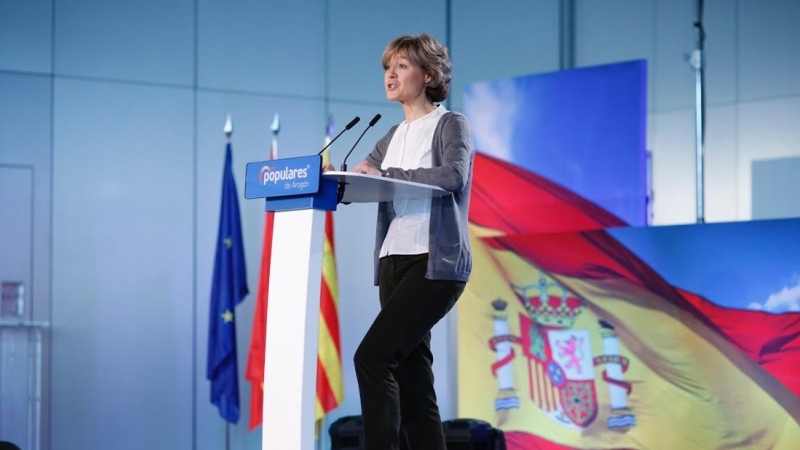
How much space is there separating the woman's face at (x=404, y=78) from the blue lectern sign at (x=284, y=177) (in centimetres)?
47

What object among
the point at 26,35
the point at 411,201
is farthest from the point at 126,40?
the point at 411,201

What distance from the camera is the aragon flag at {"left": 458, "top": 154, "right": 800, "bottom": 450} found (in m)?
4.20

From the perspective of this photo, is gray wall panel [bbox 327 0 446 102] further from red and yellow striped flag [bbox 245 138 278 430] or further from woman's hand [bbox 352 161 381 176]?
woman's hand [bbox 352 161 381 176]

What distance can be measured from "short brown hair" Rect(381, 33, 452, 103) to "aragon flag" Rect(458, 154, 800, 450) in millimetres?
2130

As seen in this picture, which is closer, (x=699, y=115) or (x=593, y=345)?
(x=593, y=345)

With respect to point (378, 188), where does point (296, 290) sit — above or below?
A: below

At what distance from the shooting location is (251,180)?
239cm

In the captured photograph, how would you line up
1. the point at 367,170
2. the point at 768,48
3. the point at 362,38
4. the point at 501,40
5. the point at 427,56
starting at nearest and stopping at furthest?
the point at 367,170
the point at 427,56
the point at 768,48
the point at 362,38
the point at 501,40

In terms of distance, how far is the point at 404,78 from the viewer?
Answer: 106 inches

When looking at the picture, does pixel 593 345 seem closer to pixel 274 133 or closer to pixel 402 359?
pixel 274 133

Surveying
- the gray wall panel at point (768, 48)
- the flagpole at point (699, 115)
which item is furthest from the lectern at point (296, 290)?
the gray wall panel at point (768, 48)

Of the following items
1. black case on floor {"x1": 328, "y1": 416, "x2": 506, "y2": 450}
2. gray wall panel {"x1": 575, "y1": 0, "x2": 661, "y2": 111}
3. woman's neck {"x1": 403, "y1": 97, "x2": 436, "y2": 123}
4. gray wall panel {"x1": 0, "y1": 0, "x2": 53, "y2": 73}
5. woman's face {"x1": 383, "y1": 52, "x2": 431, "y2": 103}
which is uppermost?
gray wall panel {"x1": 575, "y1": 0, "x2": 661, "y2": 111}

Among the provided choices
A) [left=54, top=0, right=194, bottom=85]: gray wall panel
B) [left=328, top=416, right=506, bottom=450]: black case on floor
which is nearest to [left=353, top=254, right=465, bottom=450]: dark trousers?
[left=328, top=416, right=506, bottom=450]: black case on floor

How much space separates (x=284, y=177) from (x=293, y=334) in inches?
14.0
